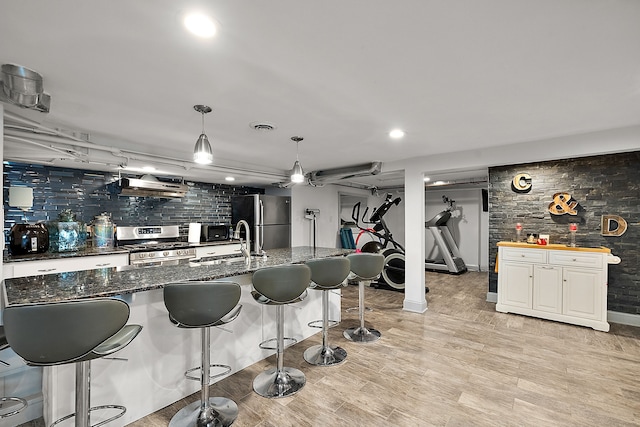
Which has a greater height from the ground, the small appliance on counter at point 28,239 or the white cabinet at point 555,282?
the small appliance on counter at point 28,239

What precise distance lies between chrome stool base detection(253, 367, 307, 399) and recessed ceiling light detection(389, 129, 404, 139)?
2.47 m

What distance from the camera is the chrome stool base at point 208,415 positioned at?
1.89 metres

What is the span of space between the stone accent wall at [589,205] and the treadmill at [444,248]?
2.41m

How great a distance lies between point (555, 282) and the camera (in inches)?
146

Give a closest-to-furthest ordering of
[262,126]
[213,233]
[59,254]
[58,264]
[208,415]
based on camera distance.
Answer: [208,415] < [262,126] < [58,264] < [59,254] < [213,233]

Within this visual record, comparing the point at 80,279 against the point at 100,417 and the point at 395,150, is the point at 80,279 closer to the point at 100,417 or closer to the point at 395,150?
the point at 100,417

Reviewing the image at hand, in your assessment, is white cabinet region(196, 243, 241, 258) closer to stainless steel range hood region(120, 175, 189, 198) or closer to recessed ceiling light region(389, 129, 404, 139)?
stainless steel range hood region(120, 175, 189, 198)

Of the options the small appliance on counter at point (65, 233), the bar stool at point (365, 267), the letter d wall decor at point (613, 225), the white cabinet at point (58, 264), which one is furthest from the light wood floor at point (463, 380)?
the small appliance on counter at point (65, 233)

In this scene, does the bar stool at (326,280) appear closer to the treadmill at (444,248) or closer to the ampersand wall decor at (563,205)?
the ampersand wall decor at (563,205)

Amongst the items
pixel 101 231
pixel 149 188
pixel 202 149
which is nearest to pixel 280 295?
pixel 202 149

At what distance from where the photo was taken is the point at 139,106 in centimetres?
229

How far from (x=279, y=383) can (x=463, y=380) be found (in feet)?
5.00

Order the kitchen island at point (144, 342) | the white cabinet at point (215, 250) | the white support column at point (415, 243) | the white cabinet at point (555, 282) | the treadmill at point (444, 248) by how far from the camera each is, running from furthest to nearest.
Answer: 1. the treadmill at point (444, 248)
2. the white cabinet at point (215, 250)
3. the white support column at point (415, 243)
4. the white cabinet at point (555, 282)
5. the kitchen island at point (144, 342)

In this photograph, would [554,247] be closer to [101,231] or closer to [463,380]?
[463,380]
